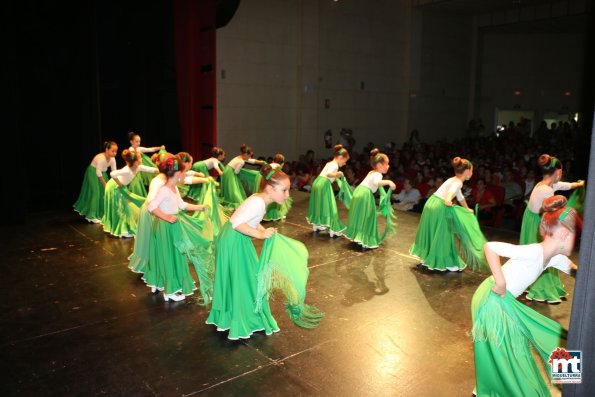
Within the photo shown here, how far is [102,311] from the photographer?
489 centimetres

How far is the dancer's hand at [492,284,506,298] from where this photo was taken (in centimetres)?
292

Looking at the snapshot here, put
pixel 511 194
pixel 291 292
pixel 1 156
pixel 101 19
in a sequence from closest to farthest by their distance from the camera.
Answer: pixel 291 292, pixel 1 156, pixel 511 194, pixel 101 19

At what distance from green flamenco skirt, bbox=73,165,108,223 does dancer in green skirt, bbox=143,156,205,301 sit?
3580mm

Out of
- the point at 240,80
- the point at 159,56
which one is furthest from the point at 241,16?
the point at 159,56

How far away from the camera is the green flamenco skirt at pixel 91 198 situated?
8.36 meters

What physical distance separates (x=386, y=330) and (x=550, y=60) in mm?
20330

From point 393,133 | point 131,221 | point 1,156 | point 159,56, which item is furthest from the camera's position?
point 393,133

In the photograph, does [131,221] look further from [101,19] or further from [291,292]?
[101,19]

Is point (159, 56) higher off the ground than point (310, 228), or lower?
higher

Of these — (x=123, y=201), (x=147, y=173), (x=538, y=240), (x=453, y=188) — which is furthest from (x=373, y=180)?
(x=147, y=173)

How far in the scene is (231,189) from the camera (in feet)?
30.4

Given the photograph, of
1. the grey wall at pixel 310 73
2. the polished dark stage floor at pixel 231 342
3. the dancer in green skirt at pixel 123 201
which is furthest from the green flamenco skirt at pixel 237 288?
the grey wall at pixel 310 73

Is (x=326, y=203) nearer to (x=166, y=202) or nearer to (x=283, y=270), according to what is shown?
(x=166, y=202)

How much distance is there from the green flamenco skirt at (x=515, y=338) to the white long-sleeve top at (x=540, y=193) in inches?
82.2
